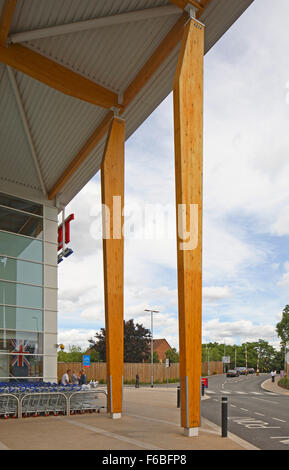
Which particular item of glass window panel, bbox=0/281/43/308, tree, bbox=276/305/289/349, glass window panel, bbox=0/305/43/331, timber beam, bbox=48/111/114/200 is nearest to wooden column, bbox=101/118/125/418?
timber beam, bbox=48/111/114/200

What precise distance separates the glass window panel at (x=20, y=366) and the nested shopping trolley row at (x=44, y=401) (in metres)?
4.52

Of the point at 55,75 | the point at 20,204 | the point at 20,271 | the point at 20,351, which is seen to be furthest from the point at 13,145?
the point at 20,351

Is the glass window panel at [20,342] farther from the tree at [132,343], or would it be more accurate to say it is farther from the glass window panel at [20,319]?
the tree at [132,343]

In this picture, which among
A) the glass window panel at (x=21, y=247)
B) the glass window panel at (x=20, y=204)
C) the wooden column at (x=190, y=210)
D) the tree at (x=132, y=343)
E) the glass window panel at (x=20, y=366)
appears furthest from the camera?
the tree at (x=132, y=343)

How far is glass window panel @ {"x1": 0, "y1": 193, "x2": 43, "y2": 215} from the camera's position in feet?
73.0

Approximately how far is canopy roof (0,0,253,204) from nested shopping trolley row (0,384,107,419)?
9.50 m

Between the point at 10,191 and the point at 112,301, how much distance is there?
412 inches

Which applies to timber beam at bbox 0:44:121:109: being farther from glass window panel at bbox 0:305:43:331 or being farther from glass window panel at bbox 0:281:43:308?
glass window panel at bbox 0:305:43:331

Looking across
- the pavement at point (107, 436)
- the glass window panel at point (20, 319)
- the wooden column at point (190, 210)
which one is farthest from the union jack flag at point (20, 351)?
the wooden column at point (190, 210)

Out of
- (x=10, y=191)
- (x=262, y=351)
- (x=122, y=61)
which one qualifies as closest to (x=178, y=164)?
(x=122, y=61)

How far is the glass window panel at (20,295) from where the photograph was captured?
20859mm

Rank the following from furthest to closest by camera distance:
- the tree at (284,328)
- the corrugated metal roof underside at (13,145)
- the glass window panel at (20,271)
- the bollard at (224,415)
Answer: the tree at (284,328)
the glass window panel at (20,271)
the corrugated metal roof underside at (13,145)
the bollard at (224,415)

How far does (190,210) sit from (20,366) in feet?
43.9
